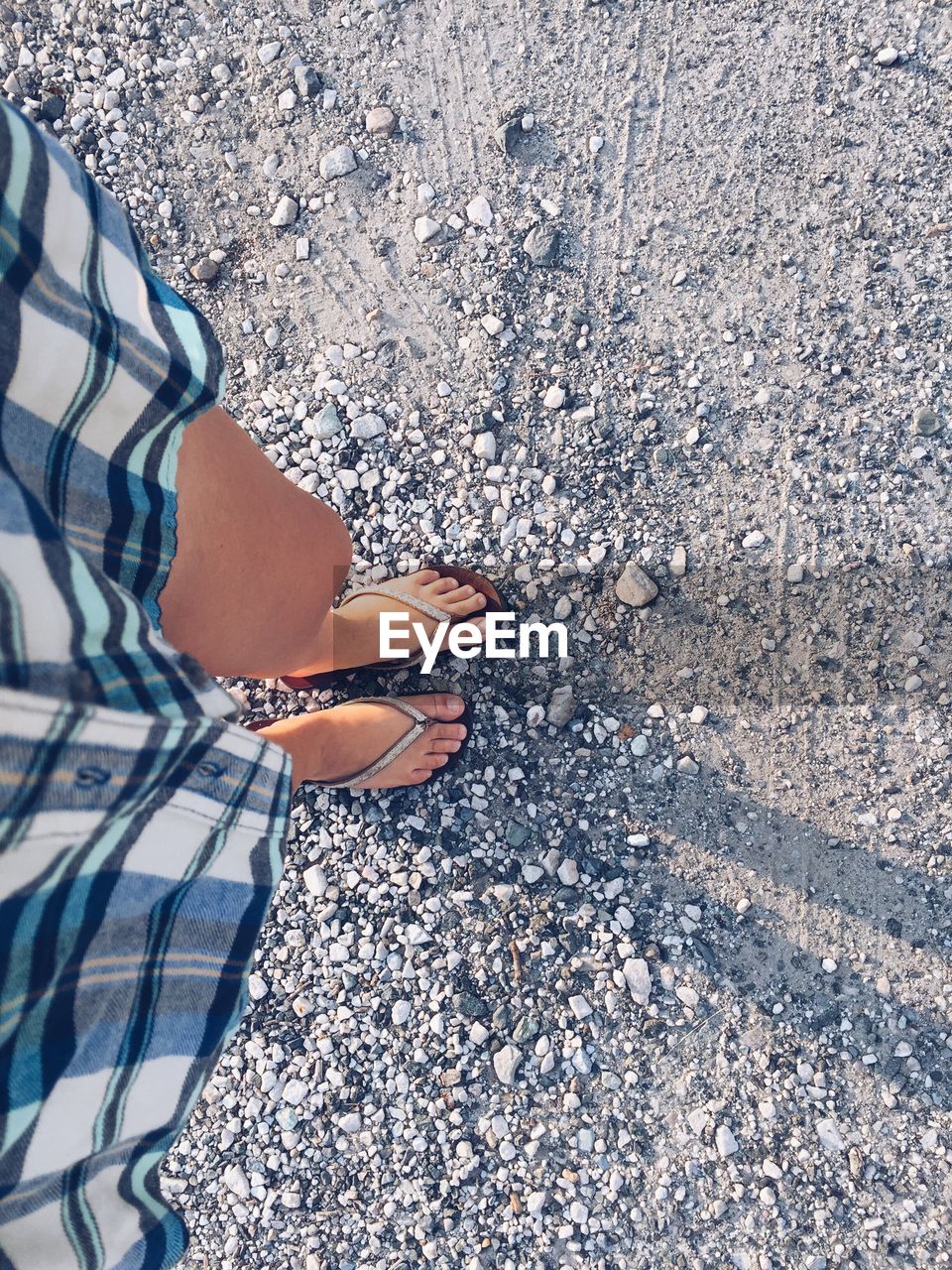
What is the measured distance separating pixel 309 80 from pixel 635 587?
1574 millimetres

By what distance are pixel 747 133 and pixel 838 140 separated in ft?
0.71

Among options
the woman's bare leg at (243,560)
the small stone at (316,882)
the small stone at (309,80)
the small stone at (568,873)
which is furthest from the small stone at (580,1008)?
the small stone at (309,80)

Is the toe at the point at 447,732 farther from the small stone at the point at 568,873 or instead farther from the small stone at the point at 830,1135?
the small stone at the point at 830,1135

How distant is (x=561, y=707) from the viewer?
83.1 inches

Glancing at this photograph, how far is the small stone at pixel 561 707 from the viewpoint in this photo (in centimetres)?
211

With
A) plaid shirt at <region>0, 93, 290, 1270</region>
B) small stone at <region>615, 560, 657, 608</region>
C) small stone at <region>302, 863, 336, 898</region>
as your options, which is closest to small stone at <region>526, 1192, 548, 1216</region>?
small stone at <region>302, 863, 336, 898</region>

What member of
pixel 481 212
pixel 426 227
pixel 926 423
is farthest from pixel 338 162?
pixel 926 423

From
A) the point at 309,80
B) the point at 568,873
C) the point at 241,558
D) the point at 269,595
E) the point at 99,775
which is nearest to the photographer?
the point at 99,775

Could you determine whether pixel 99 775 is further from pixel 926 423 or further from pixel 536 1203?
pixel 926 423

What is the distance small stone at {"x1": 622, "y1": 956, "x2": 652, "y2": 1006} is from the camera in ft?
6.58

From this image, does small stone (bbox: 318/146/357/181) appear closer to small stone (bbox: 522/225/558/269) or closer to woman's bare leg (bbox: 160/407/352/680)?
small stone (bbox: 522/225/558/269)

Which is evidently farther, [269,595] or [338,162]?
[338,162]

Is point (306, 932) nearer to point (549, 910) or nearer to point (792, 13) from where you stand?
point (549, 910)

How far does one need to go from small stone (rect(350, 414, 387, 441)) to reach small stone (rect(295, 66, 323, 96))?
87 cm
